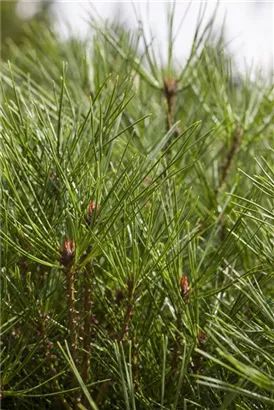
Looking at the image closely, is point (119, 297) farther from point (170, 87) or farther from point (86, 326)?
point (170, 87)

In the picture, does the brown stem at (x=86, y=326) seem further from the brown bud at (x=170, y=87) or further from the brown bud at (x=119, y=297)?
the brown bud at (x=170, y=87)

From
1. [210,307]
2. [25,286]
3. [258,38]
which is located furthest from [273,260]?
[258,38]

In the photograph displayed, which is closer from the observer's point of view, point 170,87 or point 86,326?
point 86,326

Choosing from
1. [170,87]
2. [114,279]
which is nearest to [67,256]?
[114,279]

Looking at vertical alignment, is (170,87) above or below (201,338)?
above

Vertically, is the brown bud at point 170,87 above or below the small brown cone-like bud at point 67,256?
above

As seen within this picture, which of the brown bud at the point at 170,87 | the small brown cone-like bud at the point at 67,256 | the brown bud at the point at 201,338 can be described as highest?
the brown bud at the point at 170,87

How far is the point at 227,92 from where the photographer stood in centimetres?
83

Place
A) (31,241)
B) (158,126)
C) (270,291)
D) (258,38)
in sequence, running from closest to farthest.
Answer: (31,241), (270,291), (158,126), (258,38)

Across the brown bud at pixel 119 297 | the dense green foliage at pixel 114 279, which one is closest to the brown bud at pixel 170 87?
the dense green foliage at pixel 114 279

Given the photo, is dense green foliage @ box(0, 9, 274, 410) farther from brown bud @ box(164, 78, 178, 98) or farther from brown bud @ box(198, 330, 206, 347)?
brown bud @ box(164, 78, 178, 98)

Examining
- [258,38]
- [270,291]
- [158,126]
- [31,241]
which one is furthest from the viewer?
[258,38]

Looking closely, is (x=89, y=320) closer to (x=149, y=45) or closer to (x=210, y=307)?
(x=210, y=307)

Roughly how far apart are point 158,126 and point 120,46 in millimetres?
127
